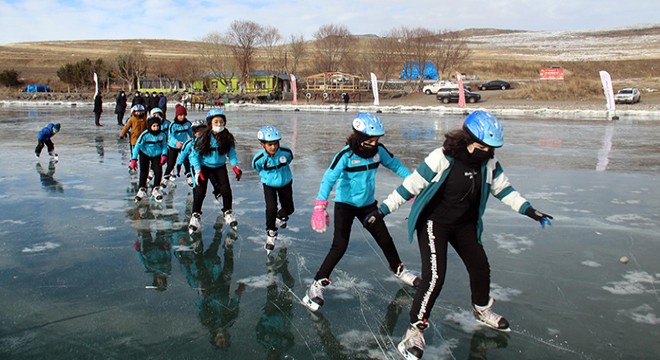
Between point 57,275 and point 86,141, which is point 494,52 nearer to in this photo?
point 86,141

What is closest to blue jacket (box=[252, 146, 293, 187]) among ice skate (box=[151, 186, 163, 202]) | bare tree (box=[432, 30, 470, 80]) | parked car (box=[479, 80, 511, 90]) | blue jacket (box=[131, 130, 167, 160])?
ice skate (box=[151, 186, 163, 202])

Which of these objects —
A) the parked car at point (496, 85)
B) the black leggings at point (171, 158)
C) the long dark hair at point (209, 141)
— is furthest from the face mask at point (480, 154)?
the parked car at point (496, 85)

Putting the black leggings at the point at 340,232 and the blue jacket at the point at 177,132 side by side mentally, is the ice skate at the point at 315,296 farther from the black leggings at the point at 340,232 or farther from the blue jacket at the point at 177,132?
the blue jacket at the point at 177,132

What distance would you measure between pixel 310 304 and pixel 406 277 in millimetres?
952

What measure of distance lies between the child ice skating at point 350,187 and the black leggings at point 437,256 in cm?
66

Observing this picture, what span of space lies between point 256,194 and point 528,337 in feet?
18.2

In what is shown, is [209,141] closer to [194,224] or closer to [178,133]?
[194,224]

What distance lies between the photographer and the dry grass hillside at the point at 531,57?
50.5m

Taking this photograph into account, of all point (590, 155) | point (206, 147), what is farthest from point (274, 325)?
point (590, 155)

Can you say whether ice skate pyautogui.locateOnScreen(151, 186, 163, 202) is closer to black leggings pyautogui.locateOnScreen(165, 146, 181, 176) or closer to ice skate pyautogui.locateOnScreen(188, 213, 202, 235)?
black leggings pyautogui.locateOnScreen(165, 146, 181, 176)

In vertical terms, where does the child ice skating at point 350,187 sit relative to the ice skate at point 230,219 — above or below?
above

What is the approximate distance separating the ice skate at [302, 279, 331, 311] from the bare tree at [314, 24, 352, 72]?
70889mm

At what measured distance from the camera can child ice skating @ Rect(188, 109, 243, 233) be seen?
6.29 m

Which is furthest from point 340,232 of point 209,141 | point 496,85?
point 496,85
